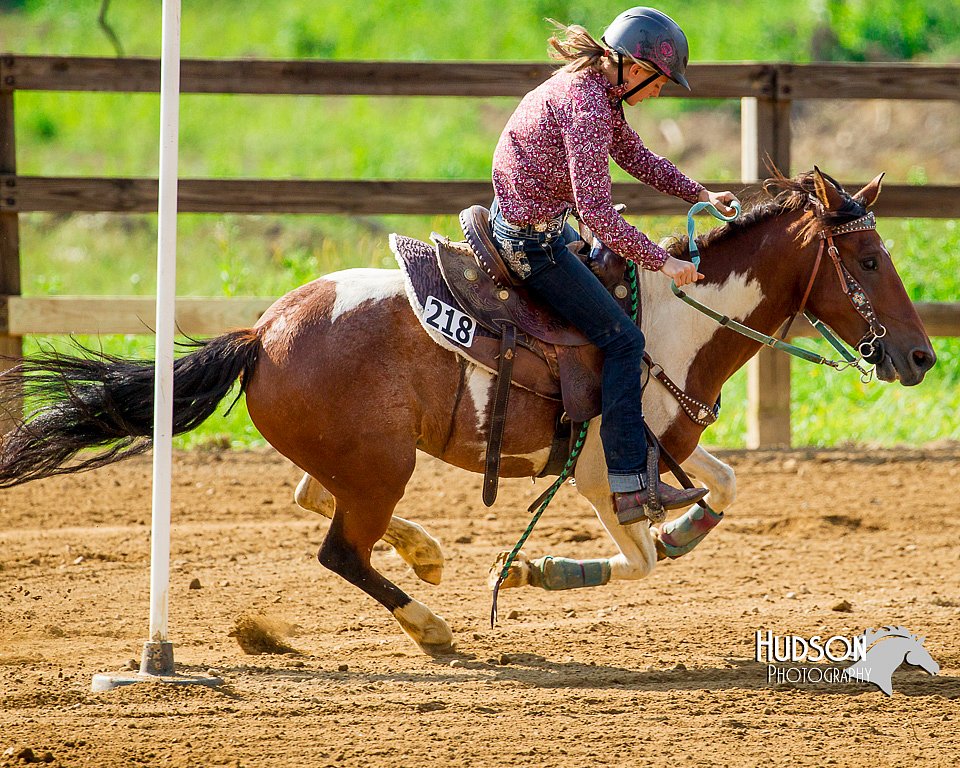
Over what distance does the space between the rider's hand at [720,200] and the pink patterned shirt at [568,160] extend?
49 centimetres

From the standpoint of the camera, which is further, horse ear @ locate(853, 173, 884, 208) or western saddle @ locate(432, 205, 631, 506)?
horse ear @ locate(853, 173, 884, 208)

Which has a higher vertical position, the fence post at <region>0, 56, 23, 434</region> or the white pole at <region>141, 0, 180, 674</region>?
the fence post at <region>0, 56, 23, 434</region>

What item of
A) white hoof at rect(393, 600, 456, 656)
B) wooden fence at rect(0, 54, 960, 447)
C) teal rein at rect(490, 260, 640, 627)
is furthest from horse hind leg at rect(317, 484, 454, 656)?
wooden fence at rect(0, 54, 960, 447)

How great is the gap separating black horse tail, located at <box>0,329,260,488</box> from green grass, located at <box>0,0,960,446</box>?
4.36 metres

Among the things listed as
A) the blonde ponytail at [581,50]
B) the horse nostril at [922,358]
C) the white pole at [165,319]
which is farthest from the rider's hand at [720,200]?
the white pole at [165,319]

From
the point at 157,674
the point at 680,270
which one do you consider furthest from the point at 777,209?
the point at 157,674

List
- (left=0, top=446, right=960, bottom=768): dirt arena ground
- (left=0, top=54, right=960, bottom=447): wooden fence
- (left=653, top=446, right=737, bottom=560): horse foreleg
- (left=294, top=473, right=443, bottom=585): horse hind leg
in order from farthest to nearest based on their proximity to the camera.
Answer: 1. (left=0, top=54, right=960, bottom=447): wooden fence
2. (left=653, top=446, right=737, bottom=560): horse foreleg
3. (left=294, top=473, right=443, bottom=585): horse hind leg
4. (left=0, top=446, right=960, bottom=768): dirt arena ground

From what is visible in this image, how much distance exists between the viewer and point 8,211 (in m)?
7.93

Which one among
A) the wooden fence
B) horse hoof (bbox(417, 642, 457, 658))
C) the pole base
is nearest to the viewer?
the pole base

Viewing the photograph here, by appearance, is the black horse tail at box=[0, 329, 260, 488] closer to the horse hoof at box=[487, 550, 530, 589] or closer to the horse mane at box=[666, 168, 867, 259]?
the horse hoof at box=[487, 550, 530, 589]

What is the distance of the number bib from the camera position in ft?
15.1

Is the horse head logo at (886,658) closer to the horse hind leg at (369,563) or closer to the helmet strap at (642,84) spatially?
the horse hind leg at (369,563)

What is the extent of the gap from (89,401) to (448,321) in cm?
149

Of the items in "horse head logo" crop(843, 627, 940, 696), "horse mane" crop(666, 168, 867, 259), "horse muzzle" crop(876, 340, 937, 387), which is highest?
"horse mane" crop(666, 168, 867, 259)
